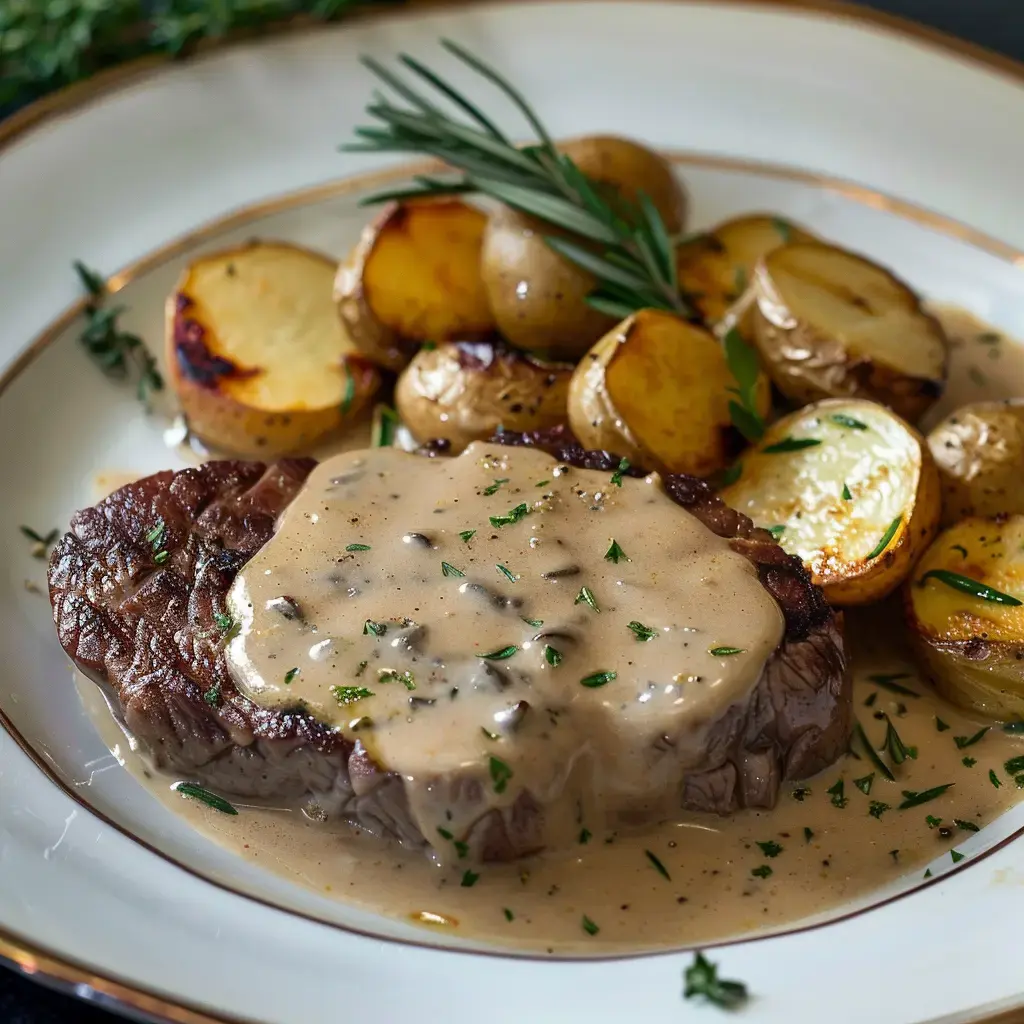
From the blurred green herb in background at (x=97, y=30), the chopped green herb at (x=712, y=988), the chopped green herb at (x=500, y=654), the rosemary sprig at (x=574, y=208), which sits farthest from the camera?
the blurred green herb in background at (x=97, y=30)

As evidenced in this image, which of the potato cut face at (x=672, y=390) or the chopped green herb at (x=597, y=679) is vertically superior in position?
the potato cut face at (x=672, y=390)

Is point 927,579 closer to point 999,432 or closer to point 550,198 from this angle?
point 999,432

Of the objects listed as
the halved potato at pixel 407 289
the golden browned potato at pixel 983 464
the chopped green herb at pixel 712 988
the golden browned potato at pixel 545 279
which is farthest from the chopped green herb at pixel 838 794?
the halved potato at pixel 407 289

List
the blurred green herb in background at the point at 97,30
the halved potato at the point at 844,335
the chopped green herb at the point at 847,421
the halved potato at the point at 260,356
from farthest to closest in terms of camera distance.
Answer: the blurred green herb in background at the point at 97,30, the halved potato at the point at 260,356, the halved potato at the point at 844,335, the chopped green herb at the point at 847,421

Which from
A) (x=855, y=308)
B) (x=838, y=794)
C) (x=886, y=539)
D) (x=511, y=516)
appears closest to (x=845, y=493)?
(x=886, y=539)

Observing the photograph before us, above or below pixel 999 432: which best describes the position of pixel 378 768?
above

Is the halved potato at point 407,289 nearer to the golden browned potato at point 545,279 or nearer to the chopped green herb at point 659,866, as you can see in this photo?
the golden browned potato at point 545,279

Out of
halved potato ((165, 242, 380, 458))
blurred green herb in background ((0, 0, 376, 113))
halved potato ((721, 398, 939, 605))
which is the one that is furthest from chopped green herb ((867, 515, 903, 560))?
blurred green herb in background ((0, 0, 376, 113))

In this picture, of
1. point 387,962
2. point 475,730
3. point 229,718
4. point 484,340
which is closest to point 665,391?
point 484,340
